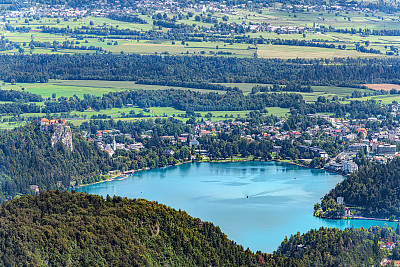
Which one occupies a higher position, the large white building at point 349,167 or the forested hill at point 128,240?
the forested hill at point 128,240

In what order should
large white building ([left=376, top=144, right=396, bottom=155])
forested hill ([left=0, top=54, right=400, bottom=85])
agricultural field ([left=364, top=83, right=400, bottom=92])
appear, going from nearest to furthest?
1. large white building ([left=376, top=144, right=396, bottom=155])
2. agricultural field ([left=364, top=83, right=400, bottom=92])
3. forested hill ([left=0, top=54, right=400, bottom=85])

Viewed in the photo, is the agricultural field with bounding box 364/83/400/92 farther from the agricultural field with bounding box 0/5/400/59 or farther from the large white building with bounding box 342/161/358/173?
the large white building with bounding box 342/161/358/173

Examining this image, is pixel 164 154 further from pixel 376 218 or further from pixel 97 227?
pixel 97 227

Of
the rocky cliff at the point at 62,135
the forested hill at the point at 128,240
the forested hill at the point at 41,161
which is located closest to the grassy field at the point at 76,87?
the rocky cliff at the point at 62,135

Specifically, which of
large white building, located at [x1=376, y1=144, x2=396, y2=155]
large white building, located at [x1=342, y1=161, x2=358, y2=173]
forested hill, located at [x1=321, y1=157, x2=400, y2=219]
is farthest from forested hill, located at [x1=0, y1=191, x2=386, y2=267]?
large white building, located at [x1=376, y1=144, x2=396, y2=155]

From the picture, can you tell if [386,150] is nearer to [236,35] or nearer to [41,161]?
[41,161]

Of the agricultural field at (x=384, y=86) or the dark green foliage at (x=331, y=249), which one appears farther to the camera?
the agricultural field at (x=384, y=86)

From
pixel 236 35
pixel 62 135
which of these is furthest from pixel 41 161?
pixel 236 35

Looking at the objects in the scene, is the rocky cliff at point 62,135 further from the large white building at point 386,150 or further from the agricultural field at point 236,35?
the agricultural field at point 236,35
